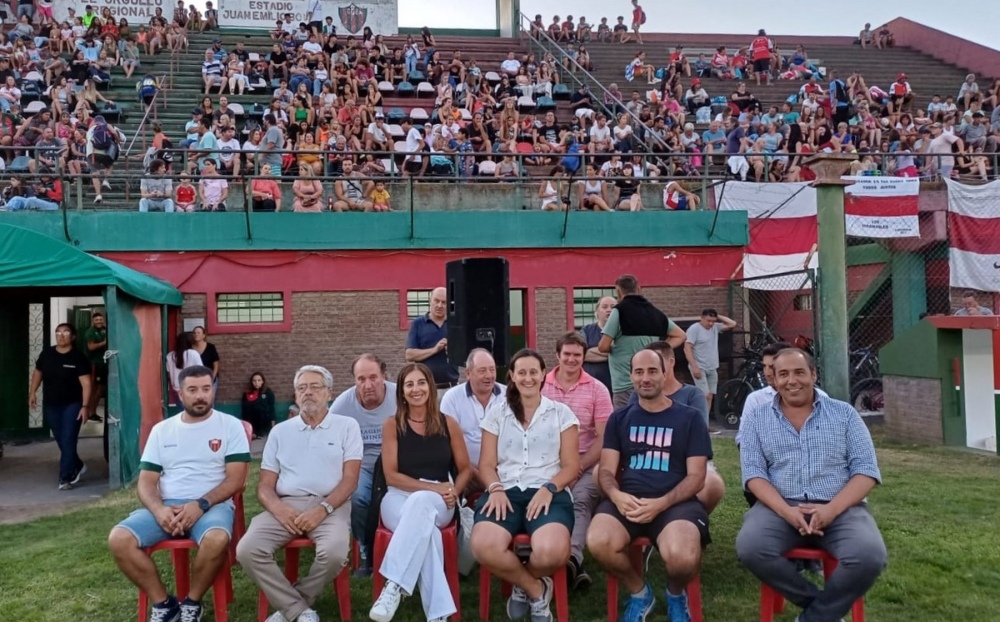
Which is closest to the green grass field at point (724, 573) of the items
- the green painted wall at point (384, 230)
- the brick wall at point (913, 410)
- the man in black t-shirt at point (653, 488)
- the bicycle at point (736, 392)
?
the man in black t-shirt at point (653, 488)

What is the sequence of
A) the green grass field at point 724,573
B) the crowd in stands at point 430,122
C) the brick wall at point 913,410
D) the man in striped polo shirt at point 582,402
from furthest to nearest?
1. the crowd in stands at point 430,122
2. the brick wall at point 913,410
3. the man in striped polo shirt at point 582,402
4. the green grass field at point 724,573

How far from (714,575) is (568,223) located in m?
9.37

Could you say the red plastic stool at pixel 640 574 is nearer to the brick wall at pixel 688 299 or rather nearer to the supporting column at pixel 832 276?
the supporting column at pixel 832 276

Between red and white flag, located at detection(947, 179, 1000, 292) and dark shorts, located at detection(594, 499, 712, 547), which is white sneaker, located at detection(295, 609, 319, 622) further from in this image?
red and white flag, located at detection(947, 179, 1000, 292)

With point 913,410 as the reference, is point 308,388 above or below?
above


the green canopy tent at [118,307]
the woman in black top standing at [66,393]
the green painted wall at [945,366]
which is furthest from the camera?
the green painted wall at [945,366]

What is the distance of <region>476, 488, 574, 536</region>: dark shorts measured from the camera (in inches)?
185

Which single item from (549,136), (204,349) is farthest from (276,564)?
(549,136)

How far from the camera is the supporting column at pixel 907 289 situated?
14.7 metres

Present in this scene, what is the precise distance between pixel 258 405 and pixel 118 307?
4.20 m

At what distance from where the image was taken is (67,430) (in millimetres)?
9016

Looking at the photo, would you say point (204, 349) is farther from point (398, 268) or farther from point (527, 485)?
point (527, 485)

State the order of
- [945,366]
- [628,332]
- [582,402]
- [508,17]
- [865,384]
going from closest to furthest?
[582,402] < [628,332] < [945,366] < [865,384] < [508,17]

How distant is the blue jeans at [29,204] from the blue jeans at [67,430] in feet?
16.9
